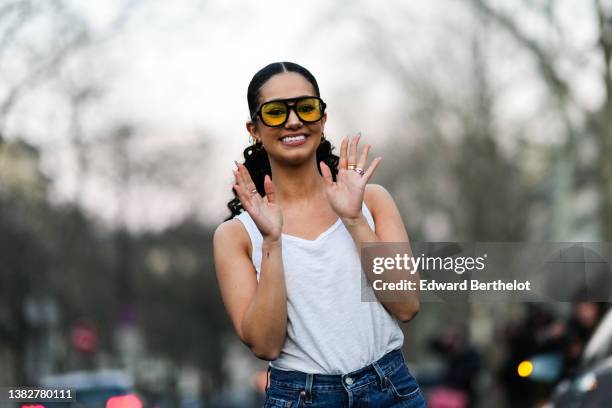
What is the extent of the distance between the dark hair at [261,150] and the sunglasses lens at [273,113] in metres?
0.06

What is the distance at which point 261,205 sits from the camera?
129 inches

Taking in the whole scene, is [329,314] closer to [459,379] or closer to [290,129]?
[290,129]

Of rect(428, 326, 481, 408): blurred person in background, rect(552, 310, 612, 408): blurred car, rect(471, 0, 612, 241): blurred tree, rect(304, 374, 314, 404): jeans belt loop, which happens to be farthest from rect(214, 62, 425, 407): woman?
rect(471, 0, 612, 241): blurred tree

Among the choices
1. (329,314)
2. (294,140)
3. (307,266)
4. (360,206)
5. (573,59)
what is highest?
(573,59)

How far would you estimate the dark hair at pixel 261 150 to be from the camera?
3381 millimetres

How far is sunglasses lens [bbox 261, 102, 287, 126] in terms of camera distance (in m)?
3.33

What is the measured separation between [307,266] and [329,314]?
0.14 m

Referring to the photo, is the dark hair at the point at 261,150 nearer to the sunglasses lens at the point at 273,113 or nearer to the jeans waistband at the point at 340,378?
the sunglasses lens at the point at 273,113

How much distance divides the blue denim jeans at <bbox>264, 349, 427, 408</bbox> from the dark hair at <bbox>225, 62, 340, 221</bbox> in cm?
58

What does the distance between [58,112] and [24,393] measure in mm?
15964

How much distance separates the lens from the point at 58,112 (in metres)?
19.8

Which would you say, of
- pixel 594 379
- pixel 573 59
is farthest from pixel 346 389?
pixel 573 59

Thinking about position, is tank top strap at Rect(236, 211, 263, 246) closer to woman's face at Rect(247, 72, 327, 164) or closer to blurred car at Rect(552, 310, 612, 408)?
woman's face at Rect(247, 72, 327, 164)

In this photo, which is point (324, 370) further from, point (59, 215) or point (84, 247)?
point (84, 247)
